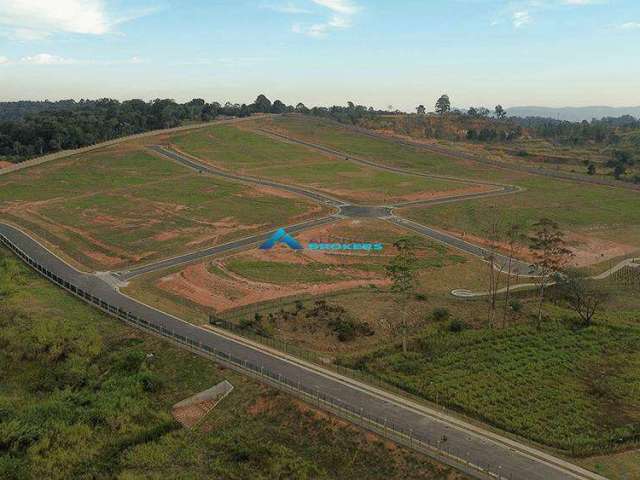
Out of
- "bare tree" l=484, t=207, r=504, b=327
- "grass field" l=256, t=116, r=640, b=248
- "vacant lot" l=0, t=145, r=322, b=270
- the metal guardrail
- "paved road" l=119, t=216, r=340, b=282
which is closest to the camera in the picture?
the metal guardrail

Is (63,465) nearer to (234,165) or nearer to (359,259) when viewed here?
(359,259)

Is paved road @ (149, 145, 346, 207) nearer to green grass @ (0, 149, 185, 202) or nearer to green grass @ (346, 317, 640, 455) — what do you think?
green grass @ (0, 149, 185, 202)

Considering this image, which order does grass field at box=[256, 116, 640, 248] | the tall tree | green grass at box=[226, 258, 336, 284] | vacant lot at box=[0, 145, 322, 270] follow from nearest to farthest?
1. the tall tree
2. green grass at box=[226, 258, 336, 284]
3. vacant lot at box=[0, 145, 322, 270]
4. grass field at box=[256, 116, 640, 248]

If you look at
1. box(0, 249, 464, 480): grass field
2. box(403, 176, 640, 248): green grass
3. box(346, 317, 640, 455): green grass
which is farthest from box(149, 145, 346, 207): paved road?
box(0, 249, 464, 480): grass field

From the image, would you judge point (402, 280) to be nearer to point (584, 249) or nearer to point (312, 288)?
point (312, 288)

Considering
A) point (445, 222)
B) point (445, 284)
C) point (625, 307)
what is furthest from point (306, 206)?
point (625, 307)

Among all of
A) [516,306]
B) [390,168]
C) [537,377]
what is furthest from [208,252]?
[390,168]
